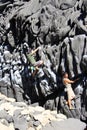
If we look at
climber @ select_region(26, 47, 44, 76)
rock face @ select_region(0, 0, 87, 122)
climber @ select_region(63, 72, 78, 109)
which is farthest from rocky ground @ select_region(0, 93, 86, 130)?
climber @ select_region(26, 47, 44, 76)

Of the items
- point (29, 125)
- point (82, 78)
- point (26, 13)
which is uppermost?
point (26, 13)

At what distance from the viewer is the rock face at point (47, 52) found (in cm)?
1561

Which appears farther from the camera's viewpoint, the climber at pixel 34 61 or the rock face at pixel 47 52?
the climber at pixel 34 61

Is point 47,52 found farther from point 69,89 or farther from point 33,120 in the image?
point 33,120

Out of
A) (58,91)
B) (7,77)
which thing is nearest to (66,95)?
(58,91)

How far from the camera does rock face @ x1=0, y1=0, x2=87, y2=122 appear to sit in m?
15.6

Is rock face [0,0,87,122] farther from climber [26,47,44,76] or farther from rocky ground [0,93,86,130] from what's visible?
rocky ground [0,93,86,130]

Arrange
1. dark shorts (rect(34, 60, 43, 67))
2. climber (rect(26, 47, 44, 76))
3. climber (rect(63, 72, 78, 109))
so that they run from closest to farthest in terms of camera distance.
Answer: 1. climber (rect(63, 72, 78, 109))
2. dark shorts (rect(34, 60, 43, 67))
3. climber (rect(26, 47, 44, 76))

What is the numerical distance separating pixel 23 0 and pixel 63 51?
685 centimetres

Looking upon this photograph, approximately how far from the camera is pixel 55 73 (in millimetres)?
16719

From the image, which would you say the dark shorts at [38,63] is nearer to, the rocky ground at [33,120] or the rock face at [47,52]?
the rock face at [47,52]

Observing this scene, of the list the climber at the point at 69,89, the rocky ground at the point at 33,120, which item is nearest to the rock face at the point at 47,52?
the climber at the point at 69,89

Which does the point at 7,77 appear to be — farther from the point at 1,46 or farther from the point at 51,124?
the point at 51,124

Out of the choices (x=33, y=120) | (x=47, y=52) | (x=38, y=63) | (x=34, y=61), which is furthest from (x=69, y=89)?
(x=34, y=61)
